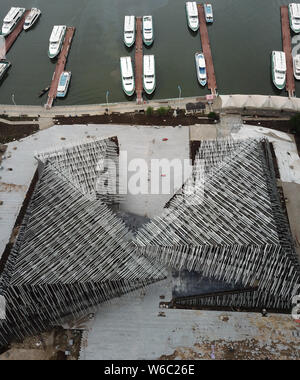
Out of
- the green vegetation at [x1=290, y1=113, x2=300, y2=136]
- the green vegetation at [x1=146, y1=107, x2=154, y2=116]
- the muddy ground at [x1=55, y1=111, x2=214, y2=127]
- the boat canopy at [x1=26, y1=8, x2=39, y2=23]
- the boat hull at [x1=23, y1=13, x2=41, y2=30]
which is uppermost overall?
the boat canopy at [x1=26, y1=8, x2=39, y2=23]

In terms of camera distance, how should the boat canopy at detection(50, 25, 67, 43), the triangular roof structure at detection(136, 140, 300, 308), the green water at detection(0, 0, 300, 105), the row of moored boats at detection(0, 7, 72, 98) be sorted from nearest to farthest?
1. the triangular roof structure at detection(136, 140, 300, 308)
2. the row of moored boats at detection(0, 7, 72, 98)
3. the green water at detection(0, 0, 300, 105)
4. the boat canopy at detection(50, 25, 67, 43)

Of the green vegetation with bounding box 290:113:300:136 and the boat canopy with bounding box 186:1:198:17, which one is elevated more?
the boat canopy with bounding box 186:1:198:17

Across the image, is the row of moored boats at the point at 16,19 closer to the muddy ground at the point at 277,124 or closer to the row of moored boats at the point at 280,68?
the row of moored boats at the point at 280,68

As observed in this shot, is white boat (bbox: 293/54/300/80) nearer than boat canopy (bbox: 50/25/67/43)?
Yes

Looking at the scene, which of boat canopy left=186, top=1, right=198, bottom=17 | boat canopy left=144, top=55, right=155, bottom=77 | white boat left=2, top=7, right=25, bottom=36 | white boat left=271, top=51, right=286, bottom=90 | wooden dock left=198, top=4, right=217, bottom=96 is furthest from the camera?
white boat left=2, top=7, right=25, bottom=36

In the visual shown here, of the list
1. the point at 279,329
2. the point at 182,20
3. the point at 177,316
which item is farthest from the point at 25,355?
the point at 182,20

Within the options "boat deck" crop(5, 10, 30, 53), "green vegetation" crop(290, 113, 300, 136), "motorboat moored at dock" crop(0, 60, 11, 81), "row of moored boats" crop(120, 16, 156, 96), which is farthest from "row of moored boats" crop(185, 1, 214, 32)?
"motorboat moored at dock" crop(0, 60, 11, 81)

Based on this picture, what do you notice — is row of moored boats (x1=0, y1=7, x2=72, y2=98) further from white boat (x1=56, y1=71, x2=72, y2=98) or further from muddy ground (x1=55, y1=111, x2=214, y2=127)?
muddy ground (x1=55, y1=111, x2=214, y2=127)
